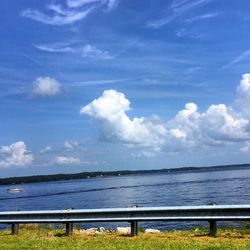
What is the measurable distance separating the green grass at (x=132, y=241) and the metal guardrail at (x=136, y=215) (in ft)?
1.72

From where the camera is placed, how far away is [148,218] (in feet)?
49.0

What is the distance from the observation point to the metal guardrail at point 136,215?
13812 mm

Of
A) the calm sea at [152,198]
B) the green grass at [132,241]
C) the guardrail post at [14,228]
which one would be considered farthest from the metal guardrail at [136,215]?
the calm sea at [152,198]

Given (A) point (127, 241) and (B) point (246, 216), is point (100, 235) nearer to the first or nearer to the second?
(A) point (127, 241)

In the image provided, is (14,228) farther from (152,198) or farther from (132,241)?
(152,198)

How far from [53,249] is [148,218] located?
3160 millimetres

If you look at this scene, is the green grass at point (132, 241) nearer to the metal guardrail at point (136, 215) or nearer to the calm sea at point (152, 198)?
the metal guardrail at point (136, 215)

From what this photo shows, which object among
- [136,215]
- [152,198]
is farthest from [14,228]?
[152,198]

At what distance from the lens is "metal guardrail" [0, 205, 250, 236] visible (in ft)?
45.3

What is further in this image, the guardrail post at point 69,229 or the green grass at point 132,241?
the guardrail post at point 69,229

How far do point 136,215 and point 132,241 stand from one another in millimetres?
1327

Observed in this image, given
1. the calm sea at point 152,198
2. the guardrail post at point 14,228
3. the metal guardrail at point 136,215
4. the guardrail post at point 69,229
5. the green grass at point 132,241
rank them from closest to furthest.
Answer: the green grass at point 132,241 < the metal guardrail at point 136,215 < the guardrail post at point 69,229 < the guardrail post at point 14,228 < the calm sea at point 152,198

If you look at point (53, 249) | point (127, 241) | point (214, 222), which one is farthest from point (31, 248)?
point (214, 222)

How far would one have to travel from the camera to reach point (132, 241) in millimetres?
14016
